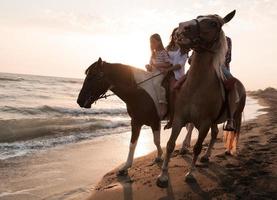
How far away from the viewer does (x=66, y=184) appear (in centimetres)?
664

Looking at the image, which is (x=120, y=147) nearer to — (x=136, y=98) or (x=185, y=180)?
(x=136, y=98)

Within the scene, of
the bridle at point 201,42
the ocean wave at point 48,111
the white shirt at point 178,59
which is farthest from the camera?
the ocean wave at point 48,111

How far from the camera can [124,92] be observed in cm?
675

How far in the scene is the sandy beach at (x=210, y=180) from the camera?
16.6ft

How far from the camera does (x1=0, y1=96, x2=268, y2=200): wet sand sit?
6.25 m

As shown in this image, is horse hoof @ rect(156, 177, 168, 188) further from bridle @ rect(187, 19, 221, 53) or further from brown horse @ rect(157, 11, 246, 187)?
bridle @ rect(187, 19, 221, 53)

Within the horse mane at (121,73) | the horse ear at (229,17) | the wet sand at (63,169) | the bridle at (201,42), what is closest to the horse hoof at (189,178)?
the wet sand at (63,169)

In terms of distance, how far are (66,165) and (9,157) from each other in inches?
63.3

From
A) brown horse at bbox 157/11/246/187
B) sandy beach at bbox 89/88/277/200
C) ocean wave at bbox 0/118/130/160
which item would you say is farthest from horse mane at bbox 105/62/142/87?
ocean wave at bbox 0/118/130/160

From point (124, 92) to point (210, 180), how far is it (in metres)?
2.15

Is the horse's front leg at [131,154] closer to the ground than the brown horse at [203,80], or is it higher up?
closer to the ground

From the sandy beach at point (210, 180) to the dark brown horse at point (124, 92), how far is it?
1.83ft

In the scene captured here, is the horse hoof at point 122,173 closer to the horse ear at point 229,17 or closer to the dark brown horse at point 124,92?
the dark brown horse at point 124,92

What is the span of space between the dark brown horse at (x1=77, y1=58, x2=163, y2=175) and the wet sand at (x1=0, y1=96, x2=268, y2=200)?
0.90m
